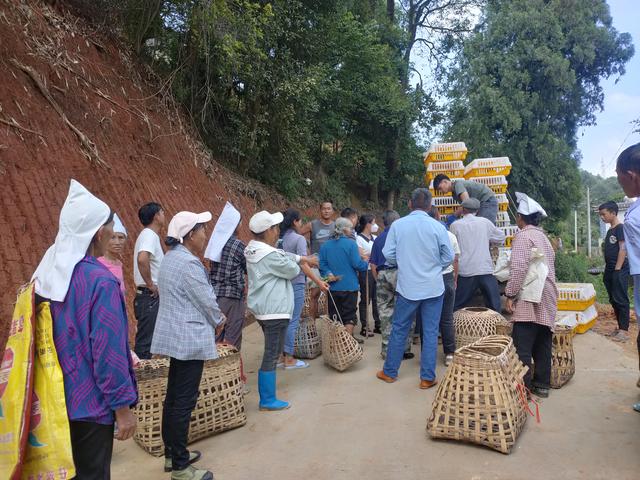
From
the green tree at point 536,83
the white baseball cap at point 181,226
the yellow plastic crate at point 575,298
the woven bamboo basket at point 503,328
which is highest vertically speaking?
the green tree at point 536,83

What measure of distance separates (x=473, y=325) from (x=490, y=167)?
446cm

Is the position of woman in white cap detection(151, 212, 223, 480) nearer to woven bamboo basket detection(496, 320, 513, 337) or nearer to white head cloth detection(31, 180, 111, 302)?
white head cloth detection(31, 180, 111, 302)

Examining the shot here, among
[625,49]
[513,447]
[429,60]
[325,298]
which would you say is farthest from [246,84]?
[429,60]

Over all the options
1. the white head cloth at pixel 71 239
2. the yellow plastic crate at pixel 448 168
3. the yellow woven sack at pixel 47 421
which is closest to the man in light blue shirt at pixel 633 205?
the white head cloth at pixel 71 239

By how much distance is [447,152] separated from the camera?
1030 centimetres

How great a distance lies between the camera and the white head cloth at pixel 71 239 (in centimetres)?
215

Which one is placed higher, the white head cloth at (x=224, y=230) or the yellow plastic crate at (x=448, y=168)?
the yellow plastic crate at (x=448, y=168)

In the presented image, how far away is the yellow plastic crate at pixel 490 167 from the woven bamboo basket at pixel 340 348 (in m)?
5.15

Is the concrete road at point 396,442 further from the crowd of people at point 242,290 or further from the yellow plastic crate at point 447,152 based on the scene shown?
the yellow plastic crate at point 447,152

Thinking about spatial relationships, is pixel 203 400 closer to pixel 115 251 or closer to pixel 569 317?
pixel 115 251

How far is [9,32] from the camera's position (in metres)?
6.57

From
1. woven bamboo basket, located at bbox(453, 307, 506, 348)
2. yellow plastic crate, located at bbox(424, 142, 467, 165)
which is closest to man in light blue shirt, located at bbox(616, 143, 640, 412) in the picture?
woven bamboo basket, located at bbox(453, 307, 506, 348)

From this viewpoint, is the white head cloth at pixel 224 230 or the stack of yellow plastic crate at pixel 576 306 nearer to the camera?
the white head cloth at pixel 224 230

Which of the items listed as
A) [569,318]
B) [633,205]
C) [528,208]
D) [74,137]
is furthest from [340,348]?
[74,137]
